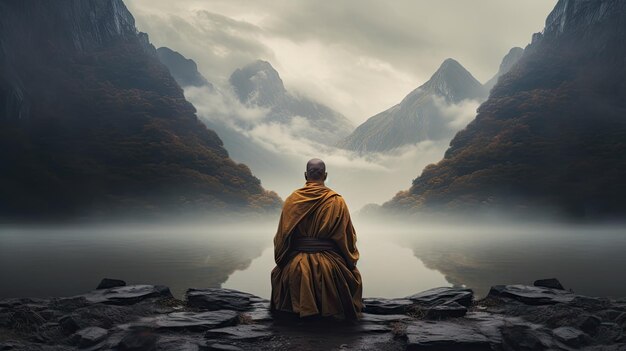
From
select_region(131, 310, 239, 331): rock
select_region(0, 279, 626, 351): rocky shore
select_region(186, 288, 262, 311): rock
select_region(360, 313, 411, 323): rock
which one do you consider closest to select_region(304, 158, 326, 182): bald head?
select_region(0, 279, 626, 351): rocky shore

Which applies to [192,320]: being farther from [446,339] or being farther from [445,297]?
[445,297]

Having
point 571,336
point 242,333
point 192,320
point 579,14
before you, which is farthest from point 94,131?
point 579,14

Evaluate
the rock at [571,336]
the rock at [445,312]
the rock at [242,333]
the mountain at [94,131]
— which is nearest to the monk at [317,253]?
the rock at [242,333]

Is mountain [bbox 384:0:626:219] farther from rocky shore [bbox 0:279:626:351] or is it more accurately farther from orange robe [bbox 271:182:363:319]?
orange robe [bbox 271:182:363:319]

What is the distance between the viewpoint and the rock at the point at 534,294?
9469 mm

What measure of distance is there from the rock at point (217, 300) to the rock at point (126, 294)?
80 cm

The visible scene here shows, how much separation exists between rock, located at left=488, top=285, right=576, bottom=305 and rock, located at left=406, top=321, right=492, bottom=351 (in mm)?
2863

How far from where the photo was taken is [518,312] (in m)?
9.26

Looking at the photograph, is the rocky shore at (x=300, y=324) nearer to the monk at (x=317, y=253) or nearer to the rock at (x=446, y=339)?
the rock at (x=446, y=339)

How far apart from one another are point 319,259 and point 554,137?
90069 mm

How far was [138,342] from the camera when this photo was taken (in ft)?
22.1

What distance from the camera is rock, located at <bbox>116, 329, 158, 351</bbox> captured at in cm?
664

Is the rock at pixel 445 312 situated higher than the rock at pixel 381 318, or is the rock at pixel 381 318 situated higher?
the rock at pixel 445 312

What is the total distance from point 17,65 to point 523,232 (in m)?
97.3
